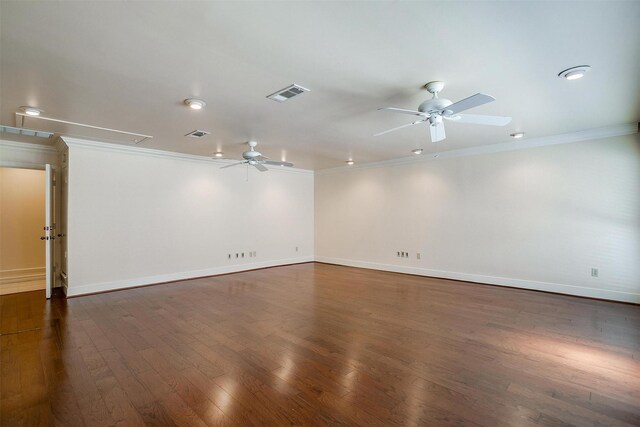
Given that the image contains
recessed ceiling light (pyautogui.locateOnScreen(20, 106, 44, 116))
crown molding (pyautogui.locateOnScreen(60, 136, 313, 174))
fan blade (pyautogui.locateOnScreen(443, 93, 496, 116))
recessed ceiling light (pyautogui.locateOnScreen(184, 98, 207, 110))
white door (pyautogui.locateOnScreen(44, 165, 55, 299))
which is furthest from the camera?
crown molding (pyautogui.locateOnScreen(60, 136, 313, 174))

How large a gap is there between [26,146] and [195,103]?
441 centimetres

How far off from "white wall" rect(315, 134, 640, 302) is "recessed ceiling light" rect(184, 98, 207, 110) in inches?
194

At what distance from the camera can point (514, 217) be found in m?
5.54

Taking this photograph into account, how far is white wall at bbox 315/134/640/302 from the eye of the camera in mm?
4613

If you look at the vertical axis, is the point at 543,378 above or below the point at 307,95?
below

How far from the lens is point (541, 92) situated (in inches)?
127

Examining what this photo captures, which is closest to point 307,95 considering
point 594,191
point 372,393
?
point 372,393

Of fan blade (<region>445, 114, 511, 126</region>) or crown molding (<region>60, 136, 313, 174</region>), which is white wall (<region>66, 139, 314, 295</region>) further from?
fan blade (<region>445, 114, 511, 126</region>)

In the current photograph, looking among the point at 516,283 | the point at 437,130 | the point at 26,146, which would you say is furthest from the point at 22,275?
the point at 516,283

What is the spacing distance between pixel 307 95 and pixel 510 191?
4539mm

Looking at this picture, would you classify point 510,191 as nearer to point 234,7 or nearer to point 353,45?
point 353,45

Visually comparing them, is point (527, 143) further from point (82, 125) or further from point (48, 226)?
point (48, 226)

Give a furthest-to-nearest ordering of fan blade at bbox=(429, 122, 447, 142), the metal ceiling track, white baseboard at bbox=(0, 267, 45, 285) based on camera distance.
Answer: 1. white baseboard at bbox=(0, 267, 45, 285)
2. the metal ceiling track
3. fan blade at bbox=(429, 122, 447, 142)

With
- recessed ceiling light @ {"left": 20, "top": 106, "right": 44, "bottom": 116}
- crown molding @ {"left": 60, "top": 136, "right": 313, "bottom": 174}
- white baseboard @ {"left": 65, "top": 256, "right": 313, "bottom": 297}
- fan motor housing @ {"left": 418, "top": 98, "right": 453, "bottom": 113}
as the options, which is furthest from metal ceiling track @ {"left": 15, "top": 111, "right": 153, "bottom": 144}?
fan motor housing @ {"left": 418, "top": 98, "right": 453, "bottom": 113}
